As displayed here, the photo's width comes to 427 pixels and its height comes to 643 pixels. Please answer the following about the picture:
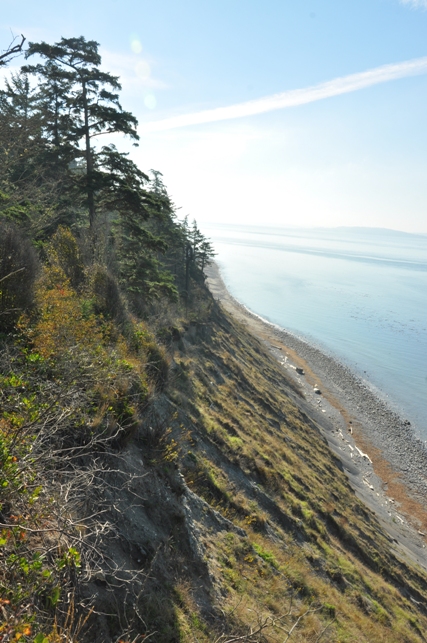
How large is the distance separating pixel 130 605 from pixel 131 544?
0.89 meters

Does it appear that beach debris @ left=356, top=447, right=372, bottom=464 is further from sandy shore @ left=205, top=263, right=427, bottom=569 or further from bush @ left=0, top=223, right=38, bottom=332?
bush @ left=0, top=223, right=38, bottom=332

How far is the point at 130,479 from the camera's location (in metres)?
6.19

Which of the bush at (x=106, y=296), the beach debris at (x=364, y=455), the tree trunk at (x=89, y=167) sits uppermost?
the tree trunk at (x=89, y=167)

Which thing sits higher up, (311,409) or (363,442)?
(311,409)

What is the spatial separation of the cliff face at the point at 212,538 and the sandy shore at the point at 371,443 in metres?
5.55

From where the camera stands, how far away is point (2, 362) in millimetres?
6238

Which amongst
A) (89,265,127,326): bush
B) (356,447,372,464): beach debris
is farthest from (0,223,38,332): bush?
(356,447,372,464): beach debris

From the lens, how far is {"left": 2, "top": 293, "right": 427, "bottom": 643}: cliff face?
4.56 m

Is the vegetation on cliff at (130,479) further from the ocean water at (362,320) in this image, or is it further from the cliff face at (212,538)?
the ocean water at (362,320)

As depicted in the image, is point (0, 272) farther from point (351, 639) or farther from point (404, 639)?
point (404, 639)

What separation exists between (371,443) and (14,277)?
1399 inches

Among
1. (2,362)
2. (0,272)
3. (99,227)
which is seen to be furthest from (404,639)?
(99,227)

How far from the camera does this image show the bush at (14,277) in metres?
7.61

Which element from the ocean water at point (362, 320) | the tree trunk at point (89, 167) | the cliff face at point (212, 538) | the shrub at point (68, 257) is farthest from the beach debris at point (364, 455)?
the tree trunk at point (89, 167)
